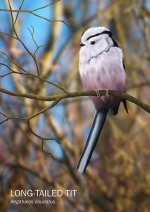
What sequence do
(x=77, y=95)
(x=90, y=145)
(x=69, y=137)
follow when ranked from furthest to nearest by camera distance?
1. (x=69, y=137)
2. (x=90, y=145)
3. (x=77, y=95)

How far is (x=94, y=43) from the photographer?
2164mm

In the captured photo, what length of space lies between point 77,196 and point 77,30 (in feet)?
4.44

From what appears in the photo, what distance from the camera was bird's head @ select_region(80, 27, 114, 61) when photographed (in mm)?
2135

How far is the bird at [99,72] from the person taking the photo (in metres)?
2.09

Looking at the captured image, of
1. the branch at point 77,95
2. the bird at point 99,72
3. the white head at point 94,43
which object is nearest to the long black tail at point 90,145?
the bird at point 99,72

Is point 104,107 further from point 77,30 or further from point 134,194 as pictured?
point 77,30

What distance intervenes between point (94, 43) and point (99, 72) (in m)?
0.14

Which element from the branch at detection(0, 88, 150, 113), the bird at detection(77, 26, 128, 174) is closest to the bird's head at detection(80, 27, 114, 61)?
the bird at detection(77, 26, 128, 174)

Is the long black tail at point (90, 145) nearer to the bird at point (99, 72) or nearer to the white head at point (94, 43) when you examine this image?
the bird at point (99, 72)

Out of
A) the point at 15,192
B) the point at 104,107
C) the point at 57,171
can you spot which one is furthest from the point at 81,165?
the point at 57,171

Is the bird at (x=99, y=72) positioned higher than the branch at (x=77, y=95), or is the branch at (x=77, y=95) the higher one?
the bird at (x=99, y=72)

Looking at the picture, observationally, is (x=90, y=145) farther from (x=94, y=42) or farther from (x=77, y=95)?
(x=94, y=42)

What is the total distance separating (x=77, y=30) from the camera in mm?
3920

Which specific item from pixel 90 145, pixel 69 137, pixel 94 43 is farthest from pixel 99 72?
pixel 69 137
